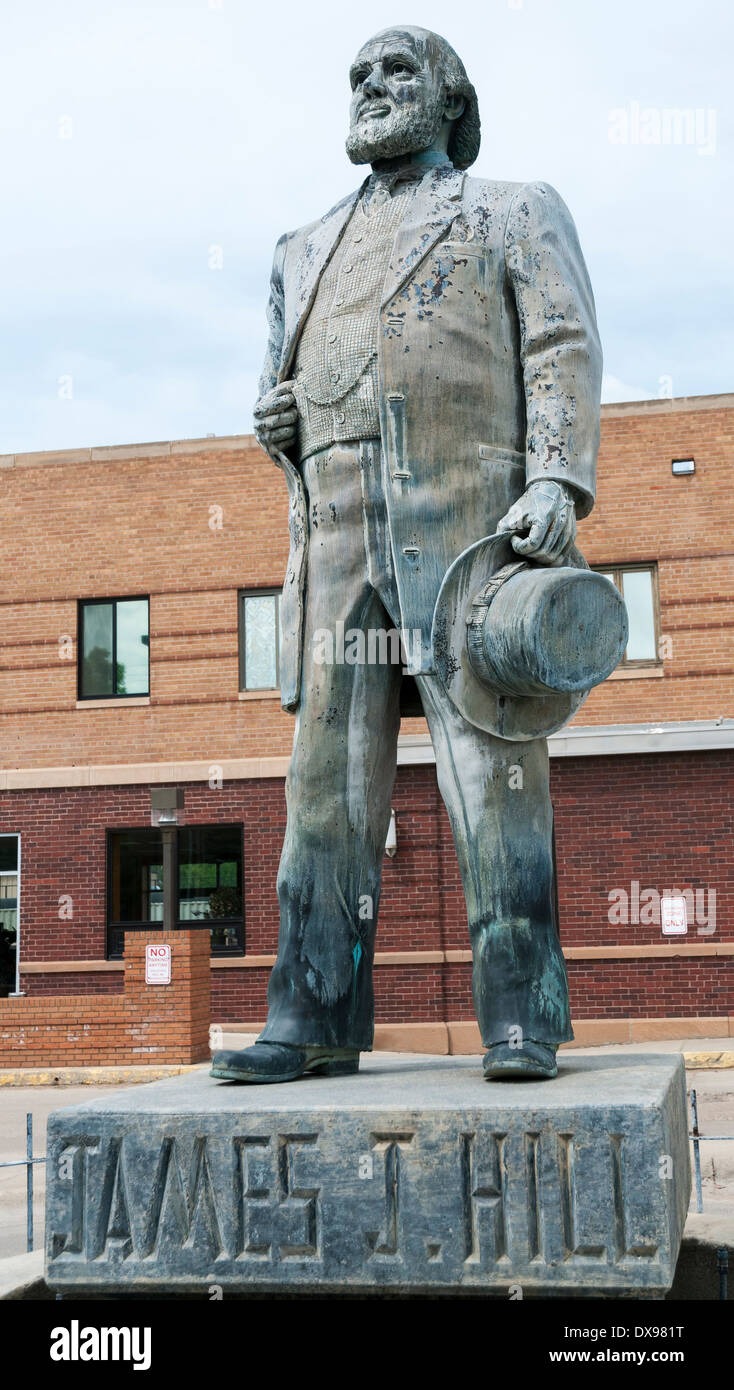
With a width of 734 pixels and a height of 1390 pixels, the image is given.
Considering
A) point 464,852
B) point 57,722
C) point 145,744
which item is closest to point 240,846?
point 145,744

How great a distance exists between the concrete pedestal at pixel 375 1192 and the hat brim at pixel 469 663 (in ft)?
3.03

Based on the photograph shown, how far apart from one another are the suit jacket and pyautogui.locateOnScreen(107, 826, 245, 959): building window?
15.5 m

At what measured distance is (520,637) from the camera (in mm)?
3455

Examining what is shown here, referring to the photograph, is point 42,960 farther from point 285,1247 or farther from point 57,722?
point 285,1247

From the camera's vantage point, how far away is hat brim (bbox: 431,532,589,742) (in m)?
3.70

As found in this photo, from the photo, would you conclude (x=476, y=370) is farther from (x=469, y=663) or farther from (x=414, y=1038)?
(x=414, y=1038)

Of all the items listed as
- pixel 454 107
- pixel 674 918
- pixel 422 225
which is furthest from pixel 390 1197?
pixel 674 918

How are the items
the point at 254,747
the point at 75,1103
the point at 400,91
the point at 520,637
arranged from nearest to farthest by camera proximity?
1. the point at 520,637
2. the point at 400,91
3. the point at 75,1103
4. the point at 254,747

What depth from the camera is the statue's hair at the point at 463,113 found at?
414 centimetres

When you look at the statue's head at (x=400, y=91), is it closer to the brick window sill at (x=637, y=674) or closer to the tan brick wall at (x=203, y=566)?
the tan brick wall at (x=203, y=566)

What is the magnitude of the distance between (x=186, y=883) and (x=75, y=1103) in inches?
413

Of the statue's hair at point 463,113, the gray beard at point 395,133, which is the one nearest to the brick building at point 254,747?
the statue's hair at point 463,113

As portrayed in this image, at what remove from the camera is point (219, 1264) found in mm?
3131

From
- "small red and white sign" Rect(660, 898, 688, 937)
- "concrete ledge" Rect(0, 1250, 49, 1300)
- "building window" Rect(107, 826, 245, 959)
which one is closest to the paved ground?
"small red and white sign" Rect(660, 898, 688, 937)
